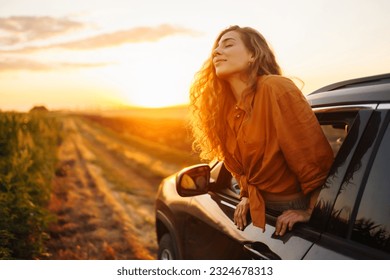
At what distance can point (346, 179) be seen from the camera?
1.68 metres

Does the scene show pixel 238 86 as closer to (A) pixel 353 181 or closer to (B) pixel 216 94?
(B) pixel 216 94

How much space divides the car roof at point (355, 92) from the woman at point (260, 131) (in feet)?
0.50

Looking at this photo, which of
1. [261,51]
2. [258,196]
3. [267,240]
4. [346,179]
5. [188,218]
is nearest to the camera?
[346,179]

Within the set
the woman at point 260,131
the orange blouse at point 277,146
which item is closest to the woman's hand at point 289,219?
the woman at point 260,131

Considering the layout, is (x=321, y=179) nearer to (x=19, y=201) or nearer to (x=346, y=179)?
(x=346, y=179)

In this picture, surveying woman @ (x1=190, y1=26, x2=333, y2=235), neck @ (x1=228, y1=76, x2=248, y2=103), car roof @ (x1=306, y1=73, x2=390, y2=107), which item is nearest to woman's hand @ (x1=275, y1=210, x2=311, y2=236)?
woman @ (x1=190, y1=26, x2=333, y2=235)

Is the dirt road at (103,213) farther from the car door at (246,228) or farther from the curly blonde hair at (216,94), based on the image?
the curly blonde hair at (216,94)

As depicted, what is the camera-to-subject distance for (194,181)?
2.69 metres

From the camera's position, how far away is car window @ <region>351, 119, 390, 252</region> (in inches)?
59.4

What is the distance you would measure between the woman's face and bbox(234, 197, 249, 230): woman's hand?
59 centimetres

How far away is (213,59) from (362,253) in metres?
1.21

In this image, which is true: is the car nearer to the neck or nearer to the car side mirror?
the car side mirror

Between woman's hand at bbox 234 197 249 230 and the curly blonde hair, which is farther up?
the curly blonde hair
